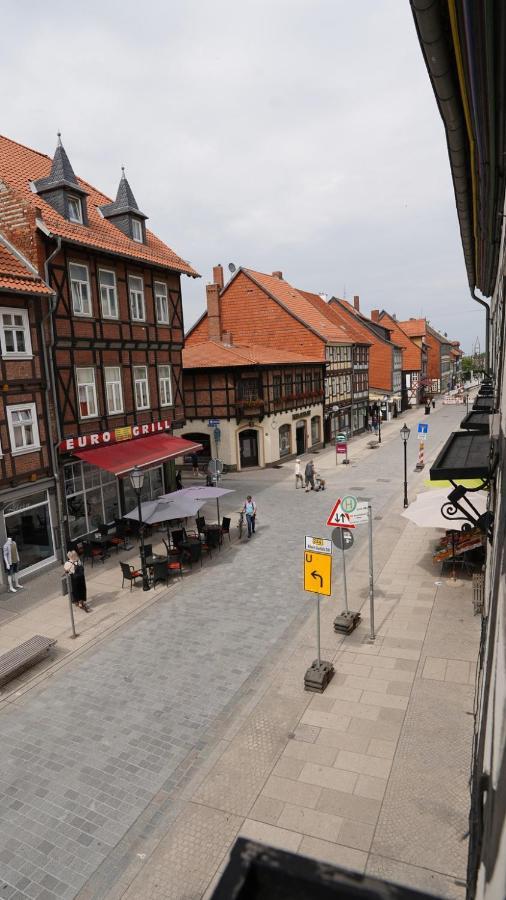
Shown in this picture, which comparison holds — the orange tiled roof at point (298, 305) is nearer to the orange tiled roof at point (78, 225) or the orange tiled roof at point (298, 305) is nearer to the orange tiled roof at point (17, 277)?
the orange tiled roof at point (78, 225)

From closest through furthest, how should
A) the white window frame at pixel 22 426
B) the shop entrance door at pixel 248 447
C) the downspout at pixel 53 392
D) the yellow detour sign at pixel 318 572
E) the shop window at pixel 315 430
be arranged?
the yellow detour sign at pixel 318 572 < the white window frame at pixel 22 426 < the downspout at pixel 53 392 < the shop entrance door at pixel 248 447 < the shop window at pixel 315 430

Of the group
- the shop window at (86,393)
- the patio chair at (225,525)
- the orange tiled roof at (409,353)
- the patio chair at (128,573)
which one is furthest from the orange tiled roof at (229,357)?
the orange tiled roof at (409,353)

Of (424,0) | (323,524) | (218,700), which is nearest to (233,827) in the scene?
(218,700)

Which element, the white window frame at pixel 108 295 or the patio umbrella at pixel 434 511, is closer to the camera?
the patio umbrella at pixel 434 511

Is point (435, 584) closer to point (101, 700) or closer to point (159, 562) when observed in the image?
point (159, 562)

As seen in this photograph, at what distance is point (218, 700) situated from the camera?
31.1ft

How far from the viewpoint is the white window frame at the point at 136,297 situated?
20.5m

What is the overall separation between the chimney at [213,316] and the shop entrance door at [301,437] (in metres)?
7.95

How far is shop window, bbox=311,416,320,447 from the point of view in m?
40.0

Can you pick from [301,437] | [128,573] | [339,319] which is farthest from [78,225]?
[339,319]

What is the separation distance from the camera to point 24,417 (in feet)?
52.0

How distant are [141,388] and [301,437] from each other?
60.8ft

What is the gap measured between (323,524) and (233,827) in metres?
14.1

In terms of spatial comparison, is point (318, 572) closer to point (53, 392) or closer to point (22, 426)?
point (22, 426)
